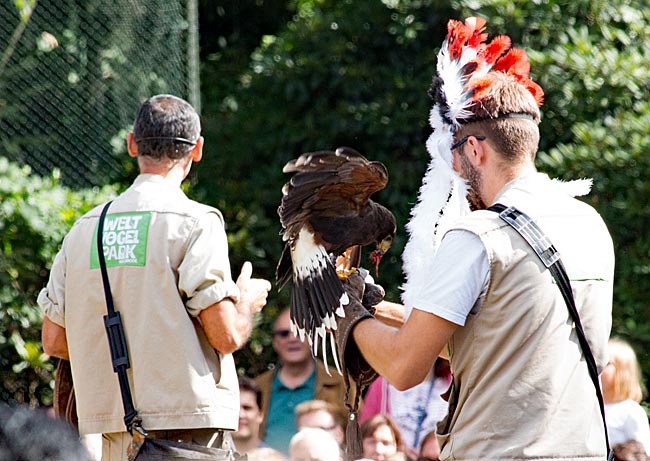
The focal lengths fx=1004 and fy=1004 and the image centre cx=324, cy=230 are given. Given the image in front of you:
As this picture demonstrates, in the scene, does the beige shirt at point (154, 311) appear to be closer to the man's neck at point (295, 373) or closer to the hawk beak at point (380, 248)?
the hawk beak at point (380, 248)

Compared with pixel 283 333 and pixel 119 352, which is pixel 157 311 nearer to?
pixel 119 352

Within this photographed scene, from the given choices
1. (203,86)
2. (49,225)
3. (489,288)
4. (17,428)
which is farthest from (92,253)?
(203,86)

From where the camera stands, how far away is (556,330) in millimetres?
2586

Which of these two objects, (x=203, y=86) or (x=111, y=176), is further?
(x=203, y=86)

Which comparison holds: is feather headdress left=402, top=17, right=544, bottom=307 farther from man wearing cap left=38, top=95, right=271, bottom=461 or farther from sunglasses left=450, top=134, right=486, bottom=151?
man wearing cap left=38, top=95, right=271, bottom=461

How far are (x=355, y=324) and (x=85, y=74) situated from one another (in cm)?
573

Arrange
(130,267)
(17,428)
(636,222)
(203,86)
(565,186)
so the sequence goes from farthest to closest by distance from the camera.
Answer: (203,86), (636,222), (130,267), (565,186), (17,428)

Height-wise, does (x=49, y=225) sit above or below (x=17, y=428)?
below

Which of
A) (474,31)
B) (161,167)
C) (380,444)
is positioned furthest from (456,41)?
(380,444)

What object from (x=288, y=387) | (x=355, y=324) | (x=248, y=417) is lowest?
(x=248, y=417)

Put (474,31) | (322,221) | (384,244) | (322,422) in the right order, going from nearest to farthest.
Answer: (474,31) < (322,221) < (384,244) < (322,422)

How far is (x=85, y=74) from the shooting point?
315 inches

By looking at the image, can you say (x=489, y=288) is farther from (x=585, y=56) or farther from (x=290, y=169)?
(x=585, y=56)

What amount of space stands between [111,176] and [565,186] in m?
5.51
